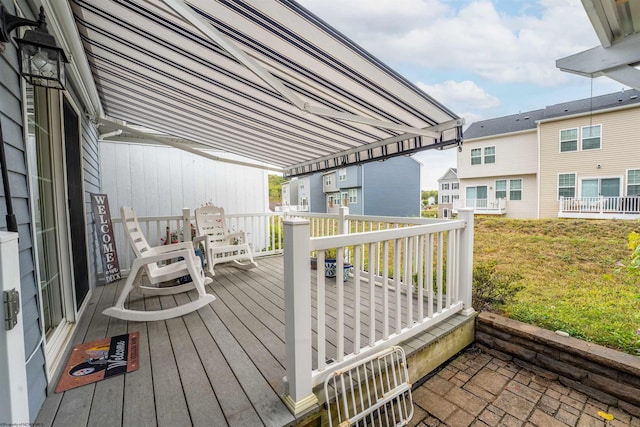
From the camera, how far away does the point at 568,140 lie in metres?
11.9

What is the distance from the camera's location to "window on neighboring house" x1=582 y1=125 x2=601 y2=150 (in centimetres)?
1116

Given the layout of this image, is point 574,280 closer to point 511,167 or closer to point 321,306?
point 321,306

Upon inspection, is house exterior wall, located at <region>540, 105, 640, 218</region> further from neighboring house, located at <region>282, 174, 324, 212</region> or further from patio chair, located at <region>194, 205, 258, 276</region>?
patio chair, located at <region>194, 205, 258, 276</region>

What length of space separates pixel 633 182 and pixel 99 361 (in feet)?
52.9

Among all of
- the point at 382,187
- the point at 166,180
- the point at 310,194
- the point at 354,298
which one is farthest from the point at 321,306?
the point at 310,194

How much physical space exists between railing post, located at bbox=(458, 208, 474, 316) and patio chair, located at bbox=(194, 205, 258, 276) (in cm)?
310

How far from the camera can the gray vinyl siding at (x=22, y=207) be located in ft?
4.77

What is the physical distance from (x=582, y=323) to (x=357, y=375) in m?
2.68

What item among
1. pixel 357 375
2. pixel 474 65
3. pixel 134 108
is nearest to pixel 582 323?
pixel 357 375

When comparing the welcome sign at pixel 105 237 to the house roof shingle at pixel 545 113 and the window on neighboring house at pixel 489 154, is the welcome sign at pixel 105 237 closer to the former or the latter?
the house roof shingle at pixel 545 113

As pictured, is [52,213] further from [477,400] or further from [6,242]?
[477,400]

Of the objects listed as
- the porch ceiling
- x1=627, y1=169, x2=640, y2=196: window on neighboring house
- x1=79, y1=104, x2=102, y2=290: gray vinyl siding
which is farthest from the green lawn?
x1=79, y1=104, x2=102, y2=290: gray vinyl siding

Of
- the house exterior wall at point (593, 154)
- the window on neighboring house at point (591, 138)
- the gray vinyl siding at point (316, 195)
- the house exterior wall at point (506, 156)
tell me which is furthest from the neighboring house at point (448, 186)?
the window on neighboring house at point (591, 138)

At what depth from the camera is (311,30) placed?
1981mm
